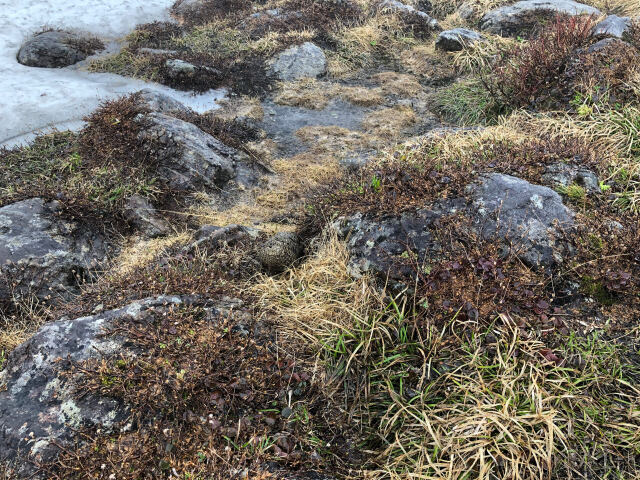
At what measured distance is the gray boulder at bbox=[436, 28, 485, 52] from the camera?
10091mm

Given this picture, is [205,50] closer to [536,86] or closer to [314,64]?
[314,64]

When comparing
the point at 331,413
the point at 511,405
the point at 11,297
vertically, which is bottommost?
the point at 11,297

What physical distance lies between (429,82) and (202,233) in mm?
7136

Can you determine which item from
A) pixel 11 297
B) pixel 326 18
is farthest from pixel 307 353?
pixel 326 18

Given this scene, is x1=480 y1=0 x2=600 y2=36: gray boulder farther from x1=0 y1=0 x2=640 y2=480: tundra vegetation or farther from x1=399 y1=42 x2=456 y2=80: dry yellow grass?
x1=0 y1=0 x2=640 y2=480: tundra vegetation

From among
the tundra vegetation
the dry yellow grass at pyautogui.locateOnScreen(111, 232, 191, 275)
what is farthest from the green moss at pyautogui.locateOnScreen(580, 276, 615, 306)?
the dry yellow grass at pyautogui.locateOnScreen(111, 232, 191, 275)

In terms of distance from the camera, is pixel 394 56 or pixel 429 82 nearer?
pixel 429 82

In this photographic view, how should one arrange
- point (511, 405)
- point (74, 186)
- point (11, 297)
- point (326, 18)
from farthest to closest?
point (326, 18) < point (74, 186) < point (11, 297) < point (511, 405)

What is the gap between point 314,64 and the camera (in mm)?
10422

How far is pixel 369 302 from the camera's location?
3.41 m

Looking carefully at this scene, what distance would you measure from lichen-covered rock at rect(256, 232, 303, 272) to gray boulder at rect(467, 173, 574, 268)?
1.81 metres

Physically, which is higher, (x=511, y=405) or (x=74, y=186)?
(x=511, y=405)

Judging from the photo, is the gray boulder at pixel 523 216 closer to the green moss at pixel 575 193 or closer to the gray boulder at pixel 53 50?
the green moss at pixel 575 193

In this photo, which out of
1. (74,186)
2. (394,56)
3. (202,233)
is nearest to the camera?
(202,233)
